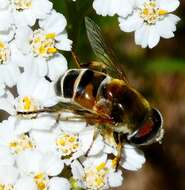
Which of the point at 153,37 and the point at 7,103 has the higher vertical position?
A: the point at 153,37

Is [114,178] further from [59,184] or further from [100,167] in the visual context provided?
[59,184]

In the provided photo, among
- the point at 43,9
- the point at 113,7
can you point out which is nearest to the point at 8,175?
the point at 43,9

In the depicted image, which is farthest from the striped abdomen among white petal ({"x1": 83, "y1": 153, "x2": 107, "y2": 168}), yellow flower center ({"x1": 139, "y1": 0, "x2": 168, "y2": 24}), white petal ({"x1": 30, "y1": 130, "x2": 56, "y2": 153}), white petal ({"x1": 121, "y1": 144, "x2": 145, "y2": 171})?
yellow flower center ({"x1": 139, "y1": 0, "x2": 168, "y2": 24})

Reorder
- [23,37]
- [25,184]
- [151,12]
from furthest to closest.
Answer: [151,12]
[23,37]
[25,184]

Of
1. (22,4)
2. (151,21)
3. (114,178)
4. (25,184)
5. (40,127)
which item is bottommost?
(114,178)

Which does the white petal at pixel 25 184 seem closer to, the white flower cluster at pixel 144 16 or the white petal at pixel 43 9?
the white petal at pixel 43 9

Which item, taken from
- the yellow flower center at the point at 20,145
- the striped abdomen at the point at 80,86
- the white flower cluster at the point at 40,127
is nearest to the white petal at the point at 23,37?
the white flower cluster at the point at 40,127

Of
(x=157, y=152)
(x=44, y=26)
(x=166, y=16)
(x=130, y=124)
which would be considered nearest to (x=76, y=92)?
(x=130, y=124)

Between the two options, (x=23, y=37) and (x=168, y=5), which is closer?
(x=23, y=37)

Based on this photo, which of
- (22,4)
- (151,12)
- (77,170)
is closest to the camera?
(77,170)

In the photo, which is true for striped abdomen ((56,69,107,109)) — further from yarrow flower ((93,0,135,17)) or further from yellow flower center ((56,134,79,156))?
yarrow flower ((93,0,135,17))
